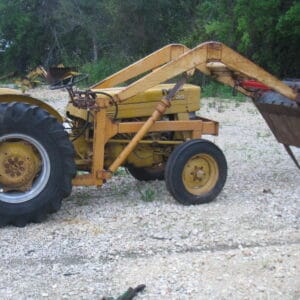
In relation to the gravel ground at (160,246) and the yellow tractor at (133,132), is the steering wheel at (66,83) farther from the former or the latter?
the gravel ground at (160,246)

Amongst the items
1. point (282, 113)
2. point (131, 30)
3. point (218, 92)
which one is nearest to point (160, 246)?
point (282, 113)

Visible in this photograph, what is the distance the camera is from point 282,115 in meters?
7.57

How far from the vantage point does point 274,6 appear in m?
20.4

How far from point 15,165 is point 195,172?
1.83 m

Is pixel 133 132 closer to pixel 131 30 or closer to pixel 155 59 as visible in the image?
pixel 155 59

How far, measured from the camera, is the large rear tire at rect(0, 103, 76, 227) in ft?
20.1

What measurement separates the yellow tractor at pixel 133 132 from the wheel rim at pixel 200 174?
0.03 ft

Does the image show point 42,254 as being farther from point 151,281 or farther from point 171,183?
point 171,183

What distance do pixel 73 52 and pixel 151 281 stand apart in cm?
3098

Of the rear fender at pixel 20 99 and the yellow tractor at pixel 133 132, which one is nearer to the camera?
the yellow tractor at pixel 133 132

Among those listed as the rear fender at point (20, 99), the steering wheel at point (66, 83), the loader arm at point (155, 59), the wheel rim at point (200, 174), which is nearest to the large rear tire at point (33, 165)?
the rear fender at point (20, 99)

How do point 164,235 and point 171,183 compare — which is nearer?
point 164,235

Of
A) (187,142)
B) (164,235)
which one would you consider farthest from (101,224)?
(187,142)

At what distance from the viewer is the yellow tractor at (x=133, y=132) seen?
6.19 m
